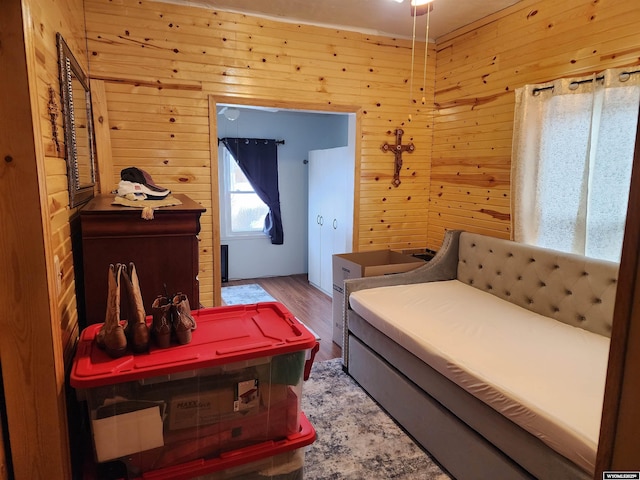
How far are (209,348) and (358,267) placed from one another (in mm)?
2081

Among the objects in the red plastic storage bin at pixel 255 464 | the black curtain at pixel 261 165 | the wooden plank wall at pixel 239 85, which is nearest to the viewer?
the red plastic storage bin at pixel 255 464

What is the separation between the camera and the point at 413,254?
4.07 meters

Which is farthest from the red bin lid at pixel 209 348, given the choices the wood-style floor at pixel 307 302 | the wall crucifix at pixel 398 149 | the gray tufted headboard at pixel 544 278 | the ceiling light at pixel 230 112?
the ceiling light at pixel 230 112

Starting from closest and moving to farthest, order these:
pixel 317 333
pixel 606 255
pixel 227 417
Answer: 1. pixel 227 417
2. pixel 606 255
3. pixel 317 333

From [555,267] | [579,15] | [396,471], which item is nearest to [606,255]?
[555,267]

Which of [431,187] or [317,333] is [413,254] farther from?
[317,333]

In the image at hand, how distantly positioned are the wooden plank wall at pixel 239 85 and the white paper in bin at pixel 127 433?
2.15m

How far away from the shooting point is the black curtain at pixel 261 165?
543cm

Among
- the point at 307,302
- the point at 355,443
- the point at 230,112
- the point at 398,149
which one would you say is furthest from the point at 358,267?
the point at 230,112

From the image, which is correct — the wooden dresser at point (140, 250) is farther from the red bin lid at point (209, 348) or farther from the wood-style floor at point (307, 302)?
the wood-style floor at point (307, 302)

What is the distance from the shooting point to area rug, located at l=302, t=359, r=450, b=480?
2086 millimetres

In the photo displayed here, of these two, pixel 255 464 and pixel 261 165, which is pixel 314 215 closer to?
pixel 261 165

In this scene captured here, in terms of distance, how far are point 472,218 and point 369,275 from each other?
3.53ft

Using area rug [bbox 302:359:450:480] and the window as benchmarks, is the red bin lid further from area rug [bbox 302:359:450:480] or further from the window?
the window
